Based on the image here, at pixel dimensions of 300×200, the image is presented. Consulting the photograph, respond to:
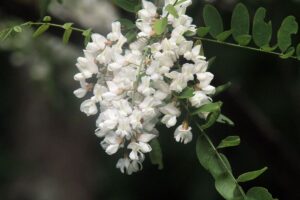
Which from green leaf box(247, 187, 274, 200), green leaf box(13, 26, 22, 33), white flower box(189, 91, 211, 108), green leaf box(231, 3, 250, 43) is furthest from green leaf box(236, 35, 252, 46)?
green leaf box(13, 26, 22, 33)

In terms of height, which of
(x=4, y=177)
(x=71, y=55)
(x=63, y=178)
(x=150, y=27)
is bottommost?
(x=63, y=178)

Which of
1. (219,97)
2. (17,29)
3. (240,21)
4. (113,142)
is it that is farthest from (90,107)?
(219,97)

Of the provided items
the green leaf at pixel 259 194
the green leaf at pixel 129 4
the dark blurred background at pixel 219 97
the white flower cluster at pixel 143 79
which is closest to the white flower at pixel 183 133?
the white flower cluster at pixel 143 79

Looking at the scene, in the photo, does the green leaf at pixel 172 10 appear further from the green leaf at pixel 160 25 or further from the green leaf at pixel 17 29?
the green leaf at pixel 17 29

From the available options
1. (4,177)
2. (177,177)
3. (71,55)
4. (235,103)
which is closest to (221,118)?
(235,103)

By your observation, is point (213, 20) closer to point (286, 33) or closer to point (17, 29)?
point (286, 33)

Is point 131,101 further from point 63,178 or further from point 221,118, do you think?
point 63,178
